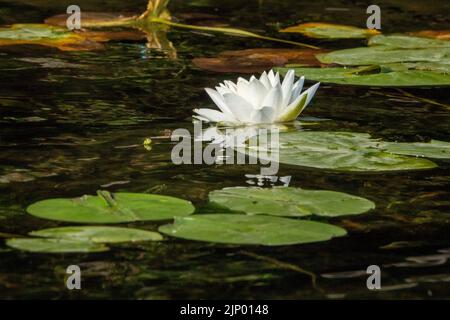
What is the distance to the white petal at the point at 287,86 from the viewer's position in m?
3.93

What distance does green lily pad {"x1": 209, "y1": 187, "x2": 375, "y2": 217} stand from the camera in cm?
290

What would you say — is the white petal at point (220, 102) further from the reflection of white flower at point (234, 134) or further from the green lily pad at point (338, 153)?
the green lily pad at point (338, 153)

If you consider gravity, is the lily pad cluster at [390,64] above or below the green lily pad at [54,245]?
above

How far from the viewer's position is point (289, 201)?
2988 mm

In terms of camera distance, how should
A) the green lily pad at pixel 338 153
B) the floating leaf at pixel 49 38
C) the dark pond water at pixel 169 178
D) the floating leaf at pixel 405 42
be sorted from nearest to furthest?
1. the dark pond water at pixel 169 178
2. the green lily pad at pixel 338 153
3. the floating leaf at pixel 405 42
4. the floating leaf at pixel 49 38

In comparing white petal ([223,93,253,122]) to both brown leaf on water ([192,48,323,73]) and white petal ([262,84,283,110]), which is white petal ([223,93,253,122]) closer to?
white petal ([262,84,283,110])

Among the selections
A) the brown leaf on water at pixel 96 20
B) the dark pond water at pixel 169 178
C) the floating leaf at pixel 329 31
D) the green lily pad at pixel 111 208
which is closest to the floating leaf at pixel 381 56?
the dark pond water at pixel 169 178

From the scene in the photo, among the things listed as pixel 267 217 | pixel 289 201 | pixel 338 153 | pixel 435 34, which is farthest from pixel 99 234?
pixel 435 34

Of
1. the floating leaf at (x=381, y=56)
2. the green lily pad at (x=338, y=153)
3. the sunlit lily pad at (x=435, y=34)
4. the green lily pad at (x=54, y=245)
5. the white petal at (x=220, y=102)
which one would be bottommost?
the green lily pad at (x=54, y=245)

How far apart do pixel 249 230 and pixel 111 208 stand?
38 centimetres

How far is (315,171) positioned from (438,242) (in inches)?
26.7

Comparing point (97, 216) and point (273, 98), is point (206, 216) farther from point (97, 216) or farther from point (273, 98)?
point (273, 98)

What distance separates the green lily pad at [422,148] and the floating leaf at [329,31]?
7.59 ft

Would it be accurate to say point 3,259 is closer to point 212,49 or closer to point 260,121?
point 260,121
